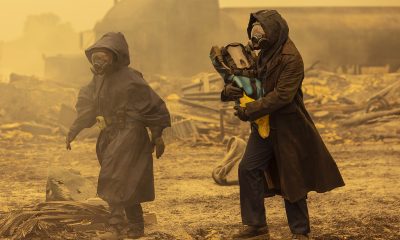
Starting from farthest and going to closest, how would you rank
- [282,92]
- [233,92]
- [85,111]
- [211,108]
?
[211,108] → [85,111] → [233,92] → [282,92]

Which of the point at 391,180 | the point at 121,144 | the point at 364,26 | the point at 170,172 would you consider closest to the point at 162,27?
the point at 364,26

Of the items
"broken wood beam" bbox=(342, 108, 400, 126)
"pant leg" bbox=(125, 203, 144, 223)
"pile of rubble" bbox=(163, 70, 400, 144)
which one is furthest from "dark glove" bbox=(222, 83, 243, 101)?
"broken wood beam" bbox=(342, 108, 400, 126)

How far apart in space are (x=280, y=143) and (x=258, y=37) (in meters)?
0.91

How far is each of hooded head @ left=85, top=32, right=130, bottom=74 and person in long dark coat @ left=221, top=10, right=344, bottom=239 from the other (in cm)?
125

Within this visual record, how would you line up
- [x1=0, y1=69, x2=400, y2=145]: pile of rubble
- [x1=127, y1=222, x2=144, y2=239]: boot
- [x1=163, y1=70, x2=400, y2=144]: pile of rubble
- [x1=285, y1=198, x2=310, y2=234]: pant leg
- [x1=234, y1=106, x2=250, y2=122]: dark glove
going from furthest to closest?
[x1=0, y1=69, x2=400, y2=145]: pile of rubble → [x1=163, y1=70, x2=400, y2=144]: pile of rubble → [x1=127, y1=222, x2=144, y2=239]: boot → [x1=285, y1=198, x2=310, y2=234]: pant leg → [x1=234, y1=106, x2=250, y2=122]: dark glove

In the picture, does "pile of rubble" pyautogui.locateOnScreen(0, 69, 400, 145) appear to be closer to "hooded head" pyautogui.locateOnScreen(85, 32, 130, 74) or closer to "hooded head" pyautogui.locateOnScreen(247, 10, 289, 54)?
"hooded head" pyautogui.locateOnScreen(85, 32, 130, 74)

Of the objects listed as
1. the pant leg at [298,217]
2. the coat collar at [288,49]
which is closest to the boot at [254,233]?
the pant leg at [298,217]

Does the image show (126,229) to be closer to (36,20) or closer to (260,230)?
(260,230)

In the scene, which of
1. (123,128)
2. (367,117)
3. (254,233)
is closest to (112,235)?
(123,128)

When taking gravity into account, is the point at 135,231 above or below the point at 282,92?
below

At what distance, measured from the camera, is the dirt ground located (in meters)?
5.82

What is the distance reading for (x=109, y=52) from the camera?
5.38m

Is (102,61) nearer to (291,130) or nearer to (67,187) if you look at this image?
(291,130)

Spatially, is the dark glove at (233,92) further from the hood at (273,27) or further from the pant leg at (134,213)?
the pant leg at (134,213)
